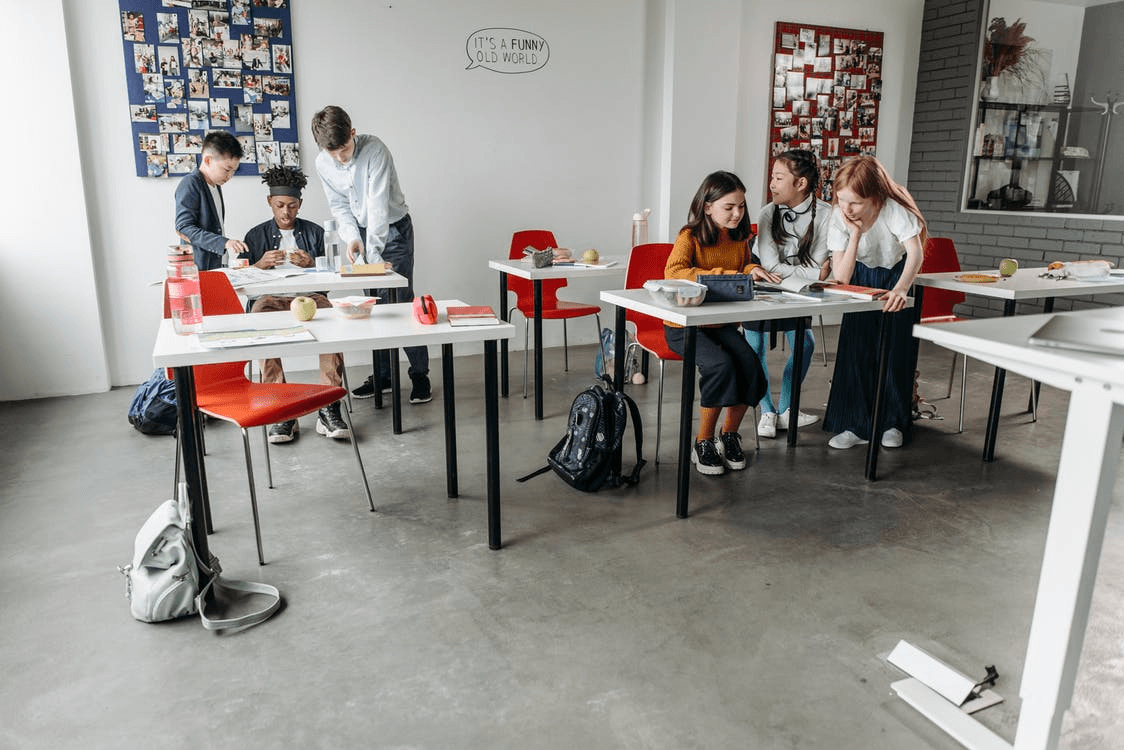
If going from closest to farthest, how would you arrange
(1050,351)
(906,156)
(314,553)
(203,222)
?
(1050,351)
(314,553)
(203,222)
(906,156)

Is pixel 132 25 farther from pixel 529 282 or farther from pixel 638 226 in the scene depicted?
pixel 638 226

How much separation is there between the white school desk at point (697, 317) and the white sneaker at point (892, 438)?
18.8 inches

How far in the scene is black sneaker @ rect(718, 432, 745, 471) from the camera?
11.2 feet

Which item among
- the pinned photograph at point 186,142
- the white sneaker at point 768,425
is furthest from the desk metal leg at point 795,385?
the pinned photograph at point 186,142

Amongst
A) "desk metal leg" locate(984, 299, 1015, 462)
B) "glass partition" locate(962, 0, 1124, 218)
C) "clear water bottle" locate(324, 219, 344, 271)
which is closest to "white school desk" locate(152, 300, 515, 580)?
"clear water bottle" locate(324, 219, 344, 271)

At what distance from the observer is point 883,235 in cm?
347

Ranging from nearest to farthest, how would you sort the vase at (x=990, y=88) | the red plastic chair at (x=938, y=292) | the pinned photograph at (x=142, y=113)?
1. the red plastic chair at (x=938, y=292)
2. the pinned photograph at (x=142, y=113)
3. the vase at (x=990, y=88)

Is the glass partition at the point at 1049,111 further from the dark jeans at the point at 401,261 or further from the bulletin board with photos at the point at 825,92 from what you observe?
the dark jeans at the point at 401,261

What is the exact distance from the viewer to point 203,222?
4.05 metres

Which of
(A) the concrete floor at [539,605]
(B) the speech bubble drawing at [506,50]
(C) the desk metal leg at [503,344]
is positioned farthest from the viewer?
(B) the speech bubble drawing at [506,50]

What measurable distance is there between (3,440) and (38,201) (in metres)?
1.35

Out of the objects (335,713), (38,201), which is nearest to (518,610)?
(335,713)

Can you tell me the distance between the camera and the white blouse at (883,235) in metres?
3.33

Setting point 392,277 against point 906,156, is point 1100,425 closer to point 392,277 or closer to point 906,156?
point 392,277
